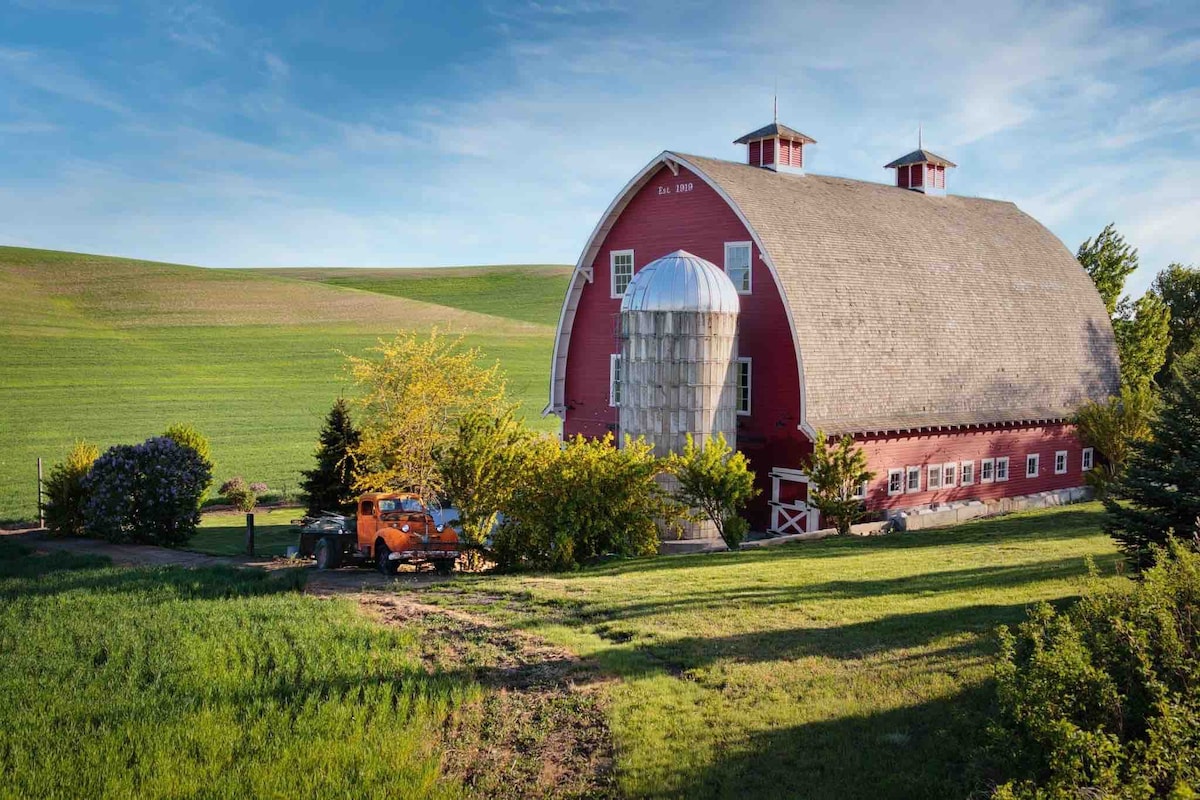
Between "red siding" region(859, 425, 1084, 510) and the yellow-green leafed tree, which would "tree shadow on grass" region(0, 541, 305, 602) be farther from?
"red siding" region(859, 425, 1084, 510)

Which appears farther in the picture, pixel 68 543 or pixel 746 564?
pixel 68 543

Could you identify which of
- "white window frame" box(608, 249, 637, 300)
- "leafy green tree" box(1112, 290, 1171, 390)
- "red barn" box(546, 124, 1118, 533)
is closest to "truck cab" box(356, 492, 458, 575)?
"red barn" box(546, 124, 1118, 533)

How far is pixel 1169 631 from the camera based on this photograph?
855 centimetres

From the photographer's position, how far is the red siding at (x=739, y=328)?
93.1 ft

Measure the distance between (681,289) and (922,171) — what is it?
53.4ft

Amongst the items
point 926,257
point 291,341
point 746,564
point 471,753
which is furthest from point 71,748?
point 291,341

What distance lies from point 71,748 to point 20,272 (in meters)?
83.9

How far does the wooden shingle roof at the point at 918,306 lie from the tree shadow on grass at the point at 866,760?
17.2 metres

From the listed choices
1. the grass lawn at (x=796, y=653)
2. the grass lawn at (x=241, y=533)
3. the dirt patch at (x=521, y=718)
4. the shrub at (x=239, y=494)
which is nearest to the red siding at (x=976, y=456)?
the grass lawn at (x=796, y=653)

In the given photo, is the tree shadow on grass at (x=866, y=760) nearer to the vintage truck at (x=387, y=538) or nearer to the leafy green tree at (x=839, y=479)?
the vintage truck at (x=387, y=538)

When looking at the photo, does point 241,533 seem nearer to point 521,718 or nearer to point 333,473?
point 333,473

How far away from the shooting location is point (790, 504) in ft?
92.2

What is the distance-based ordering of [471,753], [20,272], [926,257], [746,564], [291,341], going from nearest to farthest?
[471,753]
[746,564]
[926,257]
[291,341]
[20,272]

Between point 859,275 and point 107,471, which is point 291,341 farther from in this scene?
point 859,275
